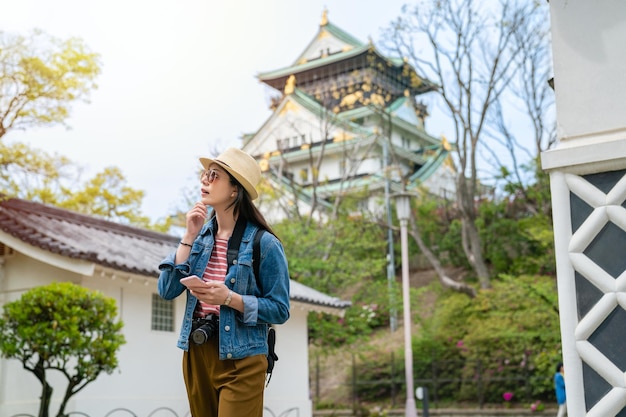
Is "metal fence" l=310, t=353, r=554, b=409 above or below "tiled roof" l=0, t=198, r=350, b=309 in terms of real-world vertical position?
below

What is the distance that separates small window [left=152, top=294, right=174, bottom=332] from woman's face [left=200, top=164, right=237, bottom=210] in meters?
10.3

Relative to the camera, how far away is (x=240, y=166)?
3840 millimetres

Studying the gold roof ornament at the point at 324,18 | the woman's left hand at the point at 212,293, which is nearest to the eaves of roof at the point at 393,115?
the gold roof ornament at the point at 324,18

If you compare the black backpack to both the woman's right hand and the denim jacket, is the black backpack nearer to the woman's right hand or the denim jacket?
the denim jacket

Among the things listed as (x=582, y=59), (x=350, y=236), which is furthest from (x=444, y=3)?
(x=582, y=59)

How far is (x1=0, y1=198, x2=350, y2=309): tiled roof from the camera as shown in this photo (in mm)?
12055

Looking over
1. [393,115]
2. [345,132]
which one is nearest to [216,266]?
[345,132]

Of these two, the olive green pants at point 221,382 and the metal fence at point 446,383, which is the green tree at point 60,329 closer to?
the olive green pants at point 221,382

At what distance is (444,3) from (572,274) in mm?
25813

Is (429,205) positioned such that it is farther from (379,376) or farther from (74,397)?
(74,397)

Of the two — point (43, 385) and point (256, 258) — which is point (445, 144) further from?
point (256, 258)

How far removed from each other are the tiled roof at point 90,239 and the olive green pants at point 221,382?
28.1 feet

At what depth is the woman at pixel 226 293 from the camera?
3.46 meters

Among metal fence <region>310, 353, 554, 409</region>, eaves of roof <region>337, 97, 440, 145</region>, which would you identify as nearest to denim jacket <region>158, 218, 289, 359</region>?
metal fence <region>310, 353, 554, 409</region>
